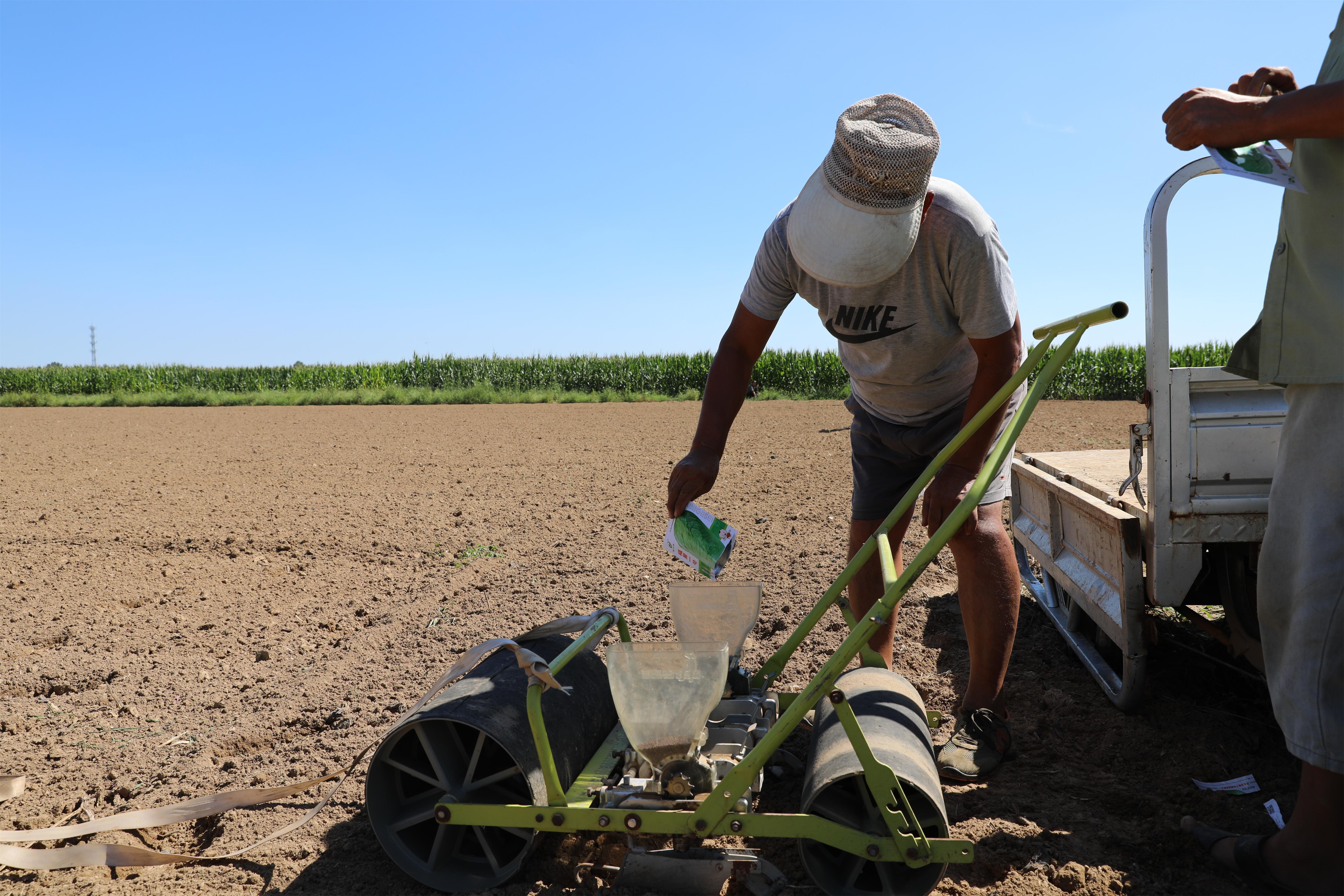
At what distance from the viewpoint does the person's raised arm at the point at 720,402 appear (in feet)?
8.03

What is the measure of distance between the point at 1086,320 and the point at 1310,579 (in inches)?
29.6

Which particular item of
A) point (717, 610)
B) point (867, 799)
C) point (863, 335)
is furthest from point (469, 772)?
point (863, 335)

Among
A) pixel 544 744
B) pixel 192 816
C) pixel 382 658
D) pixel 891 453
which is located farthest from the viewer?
pixel 382 658

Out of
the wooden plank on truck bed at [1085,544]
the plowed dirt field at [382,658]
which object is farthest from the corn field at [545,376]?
the wooden plank on truck bed at [1085,544]

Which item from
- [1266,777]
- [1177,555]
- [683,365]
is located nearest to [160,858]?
[1177,555]

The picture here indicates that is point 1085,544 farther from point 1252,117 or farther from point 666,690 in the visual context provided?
point 666,690

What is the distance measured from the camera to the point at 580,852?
220 cm

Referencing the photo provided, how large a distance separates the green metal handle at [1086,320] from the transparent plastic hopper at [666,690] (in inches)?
47.3

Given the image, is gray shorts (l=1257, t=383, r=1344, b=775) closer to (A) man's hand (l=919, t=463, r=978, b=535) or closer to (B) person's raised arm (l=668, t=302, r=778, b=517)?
(A) man's hand (l=919, t=463, r=978, b=535)

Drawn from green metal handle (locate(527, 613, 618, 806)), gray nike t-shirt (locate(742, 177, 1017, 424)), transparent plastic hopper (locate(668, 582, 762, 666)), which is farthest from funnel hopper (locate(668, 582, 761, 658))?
gray nike t-shirt (locate(742, 177, 1017, 424))

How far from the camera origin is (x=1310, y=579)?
5.81ft

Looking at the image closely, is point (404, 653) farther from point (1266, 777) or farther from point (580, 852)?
point (1266, 777)

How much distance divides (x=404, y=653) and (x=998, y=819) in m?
2.61

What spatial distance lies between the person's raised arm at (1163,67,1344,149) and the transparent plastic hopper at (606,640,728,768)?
59.2 inches
